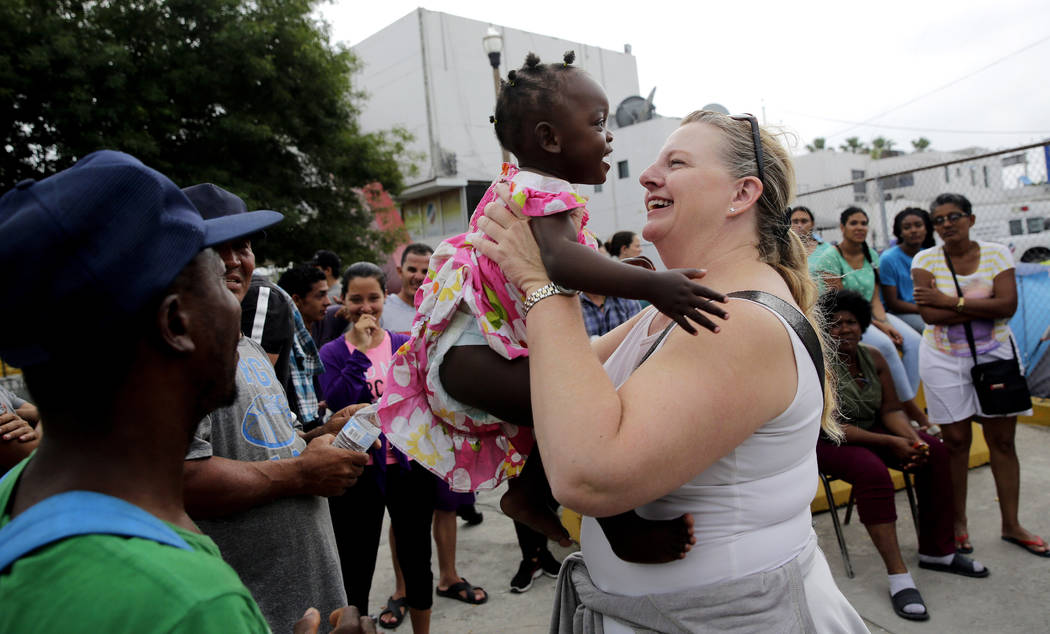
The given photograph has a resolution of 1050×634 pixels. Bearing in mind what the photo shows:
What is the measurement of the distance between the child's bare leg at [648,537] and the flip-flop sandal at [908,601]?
3.16 m

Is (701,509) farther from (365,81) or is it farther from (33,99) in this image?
(365,81)

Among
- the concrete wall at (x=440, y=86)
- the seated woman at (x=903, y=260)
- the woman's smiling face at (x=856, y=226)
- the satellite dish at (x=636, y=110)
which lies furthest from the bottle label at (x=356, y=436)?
the satellite dish at (x=636, y=110)

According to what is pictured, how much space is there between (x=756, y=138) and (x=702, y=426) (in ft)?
2.80

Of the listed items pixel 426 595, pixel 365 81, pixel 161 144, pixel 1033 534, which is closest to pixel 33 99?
pixel 161 144

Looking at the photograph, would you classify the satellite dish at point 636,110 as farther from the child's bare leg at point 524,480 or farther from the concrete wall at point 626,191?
the child's bare leg at point 524,480

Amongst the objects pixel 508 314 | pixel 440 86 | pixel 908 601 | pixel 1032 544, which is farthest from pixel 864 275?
pixel 440 86

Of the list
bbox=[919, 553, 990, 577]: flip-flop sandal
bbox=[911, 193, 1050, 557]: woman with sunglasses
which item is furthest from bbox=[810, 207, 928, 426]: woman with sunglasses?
bbox=[919, 553, 990, 577]: flip-flop sandal

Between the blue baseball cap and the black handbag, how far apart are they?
498 centimetres

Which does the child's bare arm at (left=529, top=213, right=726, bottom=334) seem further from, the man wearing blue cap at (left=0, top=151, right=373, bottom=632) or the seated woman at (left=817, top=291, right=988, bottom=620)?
the seated woman at (left=817, top=291, right=988, bottom=620)

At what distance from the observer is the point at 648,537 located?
1.41 m

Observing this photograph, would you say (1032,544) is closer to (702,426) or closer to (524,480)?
(524,480)

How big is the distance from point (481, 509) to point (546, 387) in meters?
4.99

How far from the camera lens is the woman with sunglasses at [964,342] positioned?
14.4 feet

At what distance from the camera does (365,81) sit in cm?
2884
